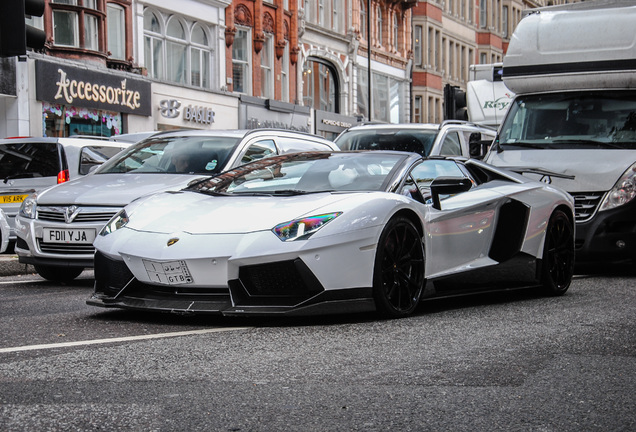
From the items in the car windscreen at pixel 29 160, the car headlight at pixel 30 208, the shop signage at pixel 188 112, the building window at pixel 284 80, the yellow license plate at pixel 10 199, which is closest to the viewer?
the car headlight at pixel 30 208

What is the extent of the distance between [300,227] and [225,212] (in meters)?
0.63

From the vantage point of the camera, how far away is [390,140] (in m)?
17.0

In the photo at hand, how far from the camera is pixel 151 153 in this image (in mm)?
11492

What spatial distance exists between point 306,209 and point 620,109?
6.99 m

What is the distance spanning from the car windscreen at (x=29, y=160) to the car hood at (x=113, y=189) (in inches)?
190

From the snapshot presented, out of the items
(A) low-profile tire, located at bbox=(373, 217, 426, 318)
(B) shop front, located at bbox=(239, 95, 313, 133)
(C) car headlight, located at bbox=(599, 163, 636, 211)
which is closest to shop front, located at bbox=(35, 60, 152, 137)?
(B) shop front, located at bbox=(239, 95, 313, 133)

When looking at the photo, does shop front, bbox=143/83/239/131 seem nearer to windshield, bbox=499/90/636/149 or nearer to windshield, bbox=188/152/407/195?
windshield, bbox=499/90/636/149

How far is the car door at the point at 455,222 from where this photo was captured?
7969 mm

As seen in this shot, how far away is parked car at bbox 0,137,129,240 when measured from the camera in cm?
1559

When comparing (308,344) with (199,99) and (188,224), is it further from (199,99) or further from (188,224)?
(199,99)

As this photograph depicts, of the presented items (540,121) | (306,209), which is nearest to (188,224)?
(306,209)

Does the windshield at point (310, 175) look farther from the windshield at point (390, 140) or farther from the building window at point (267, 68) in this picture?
the building window at point (267, 68)

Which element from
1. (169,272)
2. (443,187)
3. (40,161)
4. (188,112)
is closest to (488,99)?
(40,161)

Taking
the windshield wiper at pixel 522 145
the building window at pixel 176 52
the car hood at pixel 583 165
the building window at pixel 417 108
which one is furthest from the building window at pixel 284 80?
the car hood at pixel 583 165
